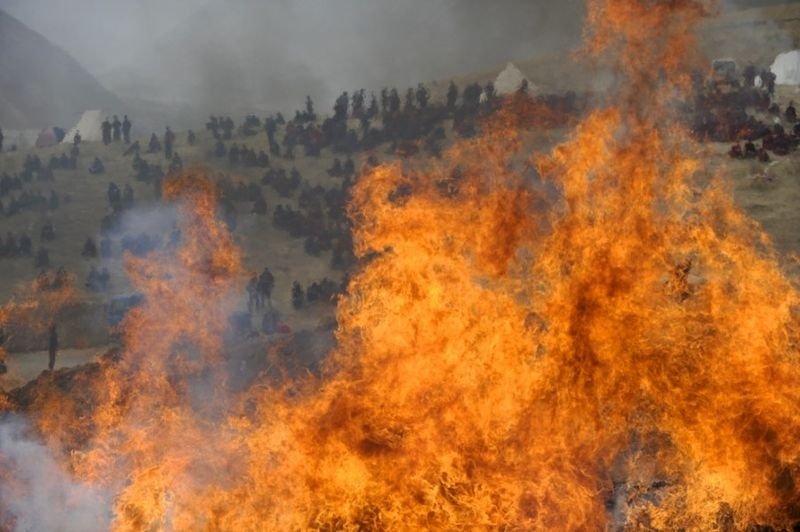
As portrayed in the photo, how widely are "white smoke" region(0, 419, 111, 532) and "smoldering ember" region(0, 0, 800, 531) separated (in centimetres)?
6

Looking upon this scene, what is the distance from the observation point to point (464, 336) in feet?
33.9

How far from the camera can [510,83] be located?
43.8 metres

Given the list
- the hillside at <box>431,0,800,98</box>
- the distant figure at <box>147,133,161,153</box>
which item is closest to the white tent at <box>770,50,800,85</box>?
the hillside at <box>431,0,800,98</box>

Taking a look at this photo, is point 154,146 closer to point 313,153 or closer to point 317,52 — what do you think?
point 313,153

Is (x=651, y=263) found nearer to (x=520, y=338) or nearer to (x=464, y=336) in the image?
(x=520, y=338)

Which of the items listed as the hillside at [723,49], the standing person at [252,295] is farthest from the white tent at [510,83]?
the standing person at [252,295]

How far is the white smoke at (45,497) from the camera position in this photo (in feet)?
38.5

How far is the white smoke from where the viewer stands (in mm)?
11742

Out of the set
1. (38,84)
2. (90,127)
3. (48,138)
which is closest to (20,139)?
(48,138)

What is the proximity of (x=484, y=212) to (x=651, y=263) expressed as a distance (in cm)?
Result: 360

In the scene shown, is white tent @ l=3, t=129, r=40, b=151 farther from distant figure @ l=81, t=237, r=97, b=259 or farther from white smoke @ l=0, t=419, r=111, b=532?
white smoke @ l=0, t=419, r=111, b=532

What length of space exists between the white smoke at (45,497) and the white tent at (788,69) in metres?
34.3

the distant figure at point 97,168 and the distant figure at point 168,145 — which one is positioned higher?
the distant figure at point 168,145

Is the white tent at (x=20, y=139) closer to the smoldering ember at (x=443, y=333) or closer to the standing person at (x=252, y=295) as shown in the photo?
the smoldering ember at (x=443, y=333)
